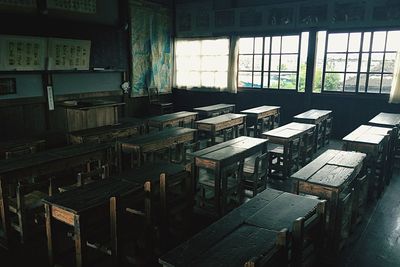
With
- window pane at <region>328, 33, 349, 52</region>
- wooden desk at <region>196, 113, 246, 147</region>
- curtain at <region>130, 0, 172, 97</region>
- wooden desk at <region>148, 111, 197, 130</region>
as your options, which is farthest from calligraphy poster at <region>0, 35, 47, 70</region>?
window pane at <region>328, 33, 349, 52</region>

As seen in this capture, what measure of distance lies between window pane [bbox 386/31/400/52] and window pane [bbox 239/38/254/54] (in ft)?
11.4

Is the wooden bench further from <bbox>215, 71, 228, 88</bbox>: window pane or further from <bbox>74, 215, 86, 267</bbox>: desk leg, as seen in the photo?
<bbox>74, 215, 86, 267</bbox>: desk leg

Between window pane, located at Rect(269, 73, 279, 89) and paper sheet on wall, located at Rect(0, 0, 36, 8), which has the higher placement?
paper sheet on wall, located at Rect(0, 0, 36, 8)

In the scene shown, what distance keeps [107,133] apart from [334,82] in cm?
596

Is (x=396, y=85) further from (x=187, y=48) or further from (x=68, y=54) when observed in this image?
(x=68, y=54)

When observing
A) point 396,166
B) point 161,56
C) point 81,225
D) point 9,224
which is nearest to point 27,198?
point 9,224

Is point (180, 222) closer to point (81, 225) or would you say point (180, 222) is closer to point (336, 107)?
point (81, 225)

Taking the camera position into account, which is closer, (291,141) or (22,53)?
(291,141)

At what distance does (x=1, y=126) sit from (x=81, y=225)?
4.79 metres

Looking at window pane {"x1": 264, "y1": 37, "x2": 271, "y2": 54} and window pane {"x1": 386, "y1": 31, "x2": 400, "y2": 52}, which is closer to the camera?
window pane {"x1": 386, "y1": 31, "x2": 400, "y2": 52}

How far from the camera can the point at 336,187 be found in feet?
10.2

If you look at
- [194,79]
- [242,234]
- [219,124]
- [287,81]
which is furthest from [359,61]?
[242,234]

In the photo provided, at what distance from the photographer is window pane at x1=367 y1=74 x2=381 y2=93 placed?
7984 mm

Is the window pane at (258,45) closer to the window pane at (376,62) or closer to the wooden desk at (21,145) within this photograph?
the window pane at (376,62)
